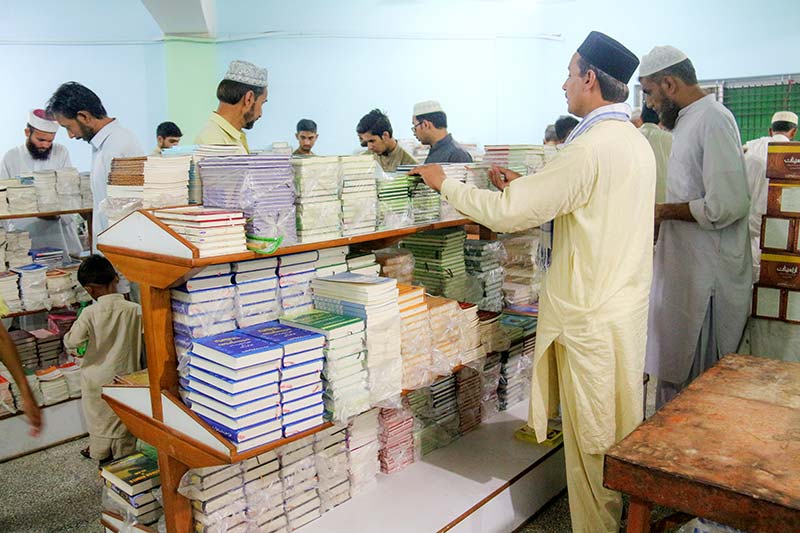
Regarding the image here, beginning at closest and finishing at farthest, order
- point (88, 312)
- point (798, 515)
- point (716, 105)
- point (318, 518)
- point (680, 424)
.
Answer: point (798, 515) → point (680, 424) → point (318, 518) → point (716, 105) → point (88, 312)

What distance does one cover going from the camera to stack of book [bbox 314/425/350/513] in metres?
2.58

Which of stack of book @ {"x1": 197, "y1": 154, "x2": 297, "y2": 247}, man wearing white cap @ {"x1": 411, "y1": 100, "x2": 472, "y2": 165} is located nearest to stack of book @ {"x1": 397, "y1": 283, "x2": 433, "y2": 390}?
stack of book @ {"x1": 197, "y1": 154, "x2": 297, "y2": 247}

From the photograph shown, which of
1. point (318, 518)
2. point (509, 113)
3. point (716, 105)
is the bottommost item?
point (318, 518)

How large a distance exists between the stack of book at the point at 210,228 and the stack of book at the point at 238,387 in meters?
0.32

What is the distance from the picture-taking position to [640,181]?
239cm

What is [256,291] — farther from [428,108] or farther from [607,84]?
[428,108]

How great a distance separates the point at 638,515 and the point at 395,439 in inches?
51.8

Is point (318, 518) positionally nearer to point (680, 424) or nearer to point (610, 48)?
point (680, 424)

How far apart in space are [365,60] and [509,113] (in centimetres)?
260

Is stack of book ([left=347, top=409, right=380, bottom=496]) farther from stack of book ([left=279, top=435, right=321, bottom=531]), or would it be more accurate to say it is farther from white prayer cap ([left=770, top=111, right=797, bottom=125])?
white prayer cap ([left=770, top=111, right=797, bottom=125])

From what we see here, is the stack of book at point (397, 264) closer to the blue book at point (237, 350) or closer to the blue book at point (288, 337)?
the blue book at point (288, 337)

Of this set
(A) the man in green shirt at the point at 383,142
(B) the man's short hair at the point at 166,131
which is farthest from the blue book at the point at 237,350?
(B) the man's short hair at the point at 166,131

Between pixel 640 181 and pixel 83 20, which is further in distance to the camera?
pixel 83 20

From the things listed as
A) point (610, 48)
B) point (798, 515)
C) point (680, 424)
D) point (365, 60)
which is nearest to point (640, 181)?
point (610, 48)
